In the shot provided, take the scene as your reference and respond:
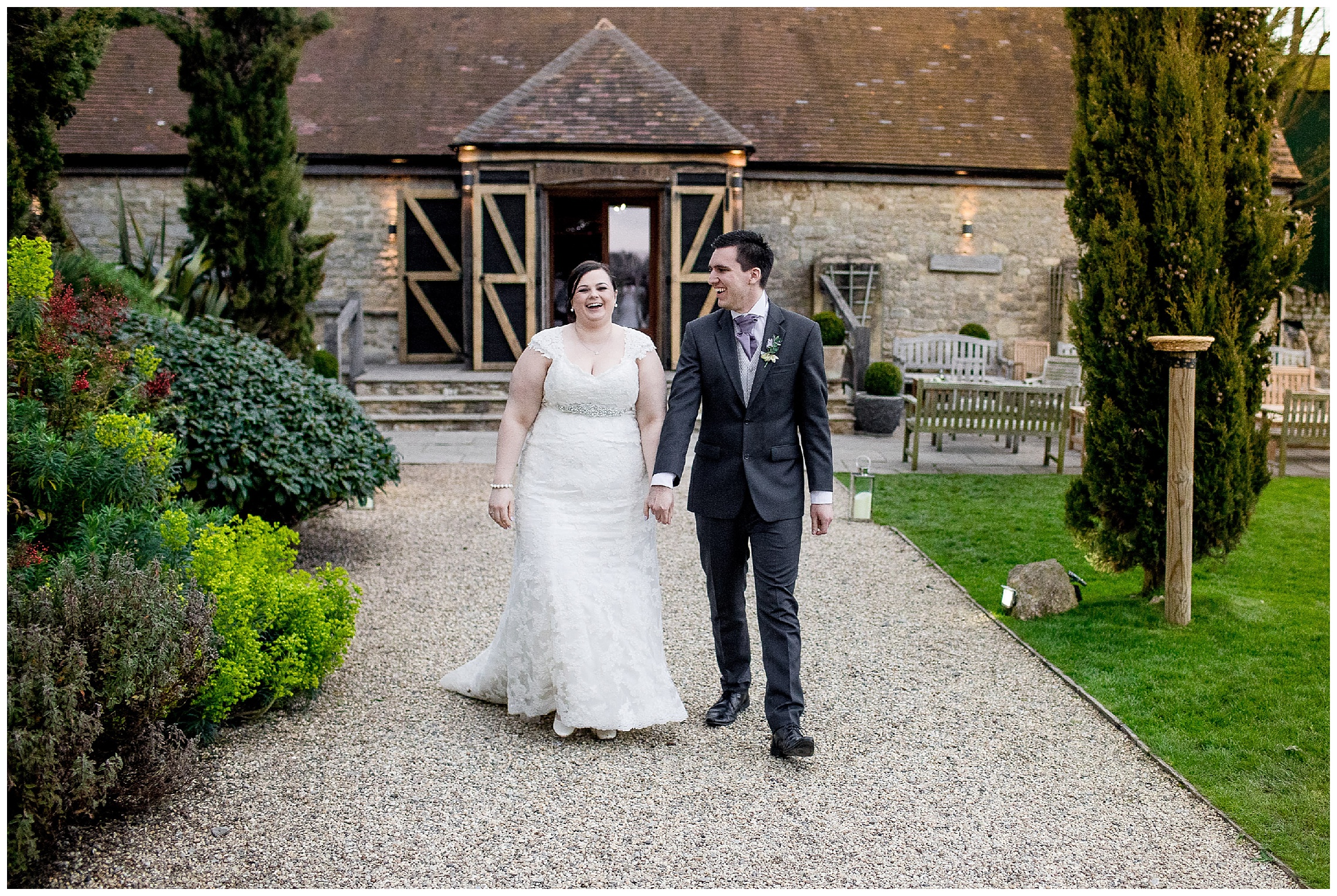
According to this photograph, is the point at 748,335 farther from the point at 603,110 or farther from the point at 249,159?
the point at 603,110

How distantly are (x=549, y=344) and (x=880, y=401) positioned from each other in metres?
9.48

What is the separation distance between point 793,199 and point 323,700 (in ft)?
42.4

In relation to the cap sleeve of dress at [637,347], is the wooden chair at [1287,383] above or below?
below

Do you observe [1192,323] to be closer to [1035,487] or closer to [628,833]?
[628,833]

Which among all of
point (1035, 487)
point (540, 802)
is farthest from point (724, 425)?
point (1035, 487)

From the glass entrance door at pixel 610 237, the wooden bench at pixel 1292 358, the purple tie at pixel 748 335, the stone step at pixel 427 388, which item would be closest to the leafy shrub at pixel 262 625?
the purple tie at pixel 748 335

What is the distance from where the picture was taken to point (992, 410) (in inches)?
418

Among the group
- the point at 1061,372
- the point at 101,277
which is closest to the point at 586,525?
the point at 101,277

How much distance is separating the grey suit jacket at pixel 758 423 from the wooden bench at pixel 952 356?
460 inches

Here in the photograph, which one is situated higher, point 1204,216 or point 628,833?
point 1204,216

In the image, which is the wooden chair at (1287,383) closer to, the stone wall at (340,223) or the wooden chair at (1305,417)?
the wooden chair at (1305,417)

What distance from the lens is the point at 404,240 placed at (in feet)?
51.2

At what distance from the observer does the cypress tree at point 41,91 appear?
748cm

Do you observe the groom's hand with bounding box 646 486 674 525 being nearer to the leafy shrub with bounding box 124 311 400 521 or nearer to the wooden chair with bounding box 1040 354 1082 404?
the leafy shrub with bounding box 124 311 400 521
